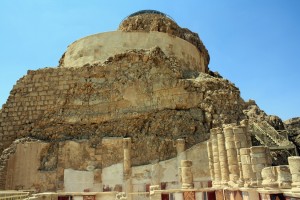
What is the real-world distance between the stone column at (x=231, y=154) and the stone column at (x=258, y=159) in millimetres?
2190

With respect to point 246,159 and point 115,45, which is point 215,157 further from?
point 115,45

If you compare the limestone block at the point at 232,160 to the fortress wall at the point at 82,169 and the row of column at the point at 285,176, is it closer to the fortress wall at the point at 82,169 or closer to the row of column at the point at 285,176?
the fortress wall at the point at 82,169

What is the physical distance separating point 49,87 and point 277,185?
574 inches

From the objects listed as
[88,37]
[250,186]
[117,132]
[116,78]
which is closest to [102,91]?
[116,78]

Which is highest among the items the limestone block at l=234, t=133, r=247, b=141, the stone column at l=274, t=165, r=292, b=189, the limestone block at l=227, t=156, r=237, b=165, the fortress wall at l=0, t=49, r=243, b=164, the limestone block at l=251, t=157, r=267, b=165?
the fortress wall at l=0, t=49, r=243, b=164

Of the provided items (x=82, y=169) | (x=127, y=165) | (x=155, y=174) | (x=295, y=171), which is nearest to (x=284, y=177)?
(x=295, y=171)

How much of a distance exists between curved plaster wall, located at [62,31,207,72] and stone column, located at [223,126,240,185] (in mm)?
9890

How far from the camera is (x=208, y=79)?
61.5 feet

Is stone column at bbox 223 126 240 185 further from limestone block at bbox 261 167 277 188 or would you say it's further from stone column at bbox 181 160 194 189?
limestone block at bbox 261 167 277 188

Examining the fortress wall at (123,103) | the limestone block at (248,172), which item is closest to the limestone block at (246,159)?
the limestone block at (248,172)

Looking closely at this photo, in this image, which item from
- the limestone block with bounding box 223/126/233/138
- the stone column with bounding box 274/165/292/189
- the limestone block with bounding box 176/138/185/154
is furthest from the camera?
the limestone block with bounding box 176/138/185/154

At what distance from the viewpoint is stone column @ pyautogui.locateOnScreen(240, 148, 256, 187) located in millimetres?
9990

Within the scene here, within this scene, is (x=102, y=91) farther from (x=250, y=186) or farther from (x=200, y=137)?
(x=250, y=186)

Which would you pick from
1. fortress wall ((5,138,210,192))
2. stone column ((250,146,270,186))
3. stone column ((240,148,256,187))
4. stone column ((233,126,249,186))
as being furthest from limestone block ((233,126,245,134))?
fortress wall ((5,138,210,192))
